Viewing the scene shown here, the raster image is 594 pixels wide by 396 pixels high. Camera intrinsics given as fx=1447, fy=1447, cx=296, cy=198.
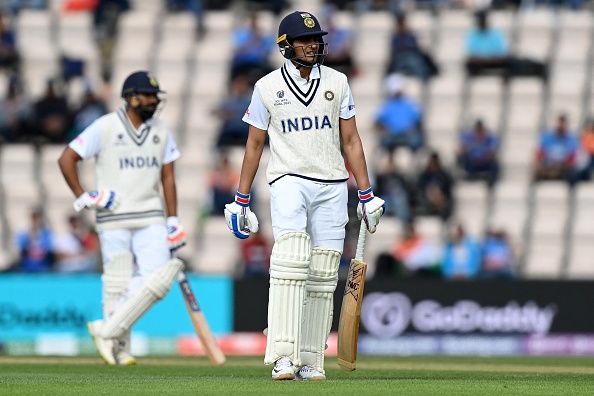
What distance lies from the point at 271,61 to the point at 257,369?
8005 mm

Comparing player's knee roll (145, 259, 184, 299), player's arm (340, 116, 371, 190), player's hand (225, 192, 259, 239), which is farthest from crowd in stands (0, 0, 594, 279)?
player's hand (225, 192, 259, 239)

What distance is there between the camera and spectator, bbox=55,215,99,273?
13852 mm

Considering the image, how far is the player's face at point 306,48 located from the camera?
23.5 feet

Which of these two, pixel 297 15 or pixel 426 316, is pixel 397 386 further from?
pixel 426 316

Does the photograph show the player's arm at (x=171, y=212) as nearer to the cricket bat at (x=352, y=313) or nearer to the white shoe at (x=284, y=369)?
the cricket bat at (x=352, y=313)

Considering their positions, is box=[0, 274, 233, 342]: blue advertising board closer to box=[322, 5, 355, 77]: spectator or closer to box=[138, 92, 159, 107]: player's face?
box=[138, 92, 159, 107]: player's face

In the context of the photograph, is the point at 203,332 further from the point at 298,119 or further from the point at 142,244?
the point at 298,119

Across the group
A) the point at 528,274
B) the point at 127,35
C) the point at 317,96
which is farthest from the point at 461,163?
the point at 317,96

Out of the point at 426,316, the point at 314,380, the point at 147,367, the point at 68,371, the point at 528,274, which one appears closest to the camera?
the point at 314,380

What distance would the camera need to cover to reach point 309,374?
23.6ft

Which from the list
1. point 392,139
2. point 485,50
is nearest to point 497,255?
point 392,139

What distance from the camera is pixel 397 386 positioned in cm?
670

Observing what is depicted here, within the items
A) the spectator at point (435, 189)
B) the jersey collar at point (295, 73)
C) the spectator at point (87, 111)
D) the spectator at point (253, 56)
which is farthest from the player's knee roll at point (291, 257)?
the spectator at point (253, 56)

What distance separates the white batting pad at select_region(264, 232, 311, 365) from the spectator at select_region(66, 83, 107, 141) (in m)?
8.95
